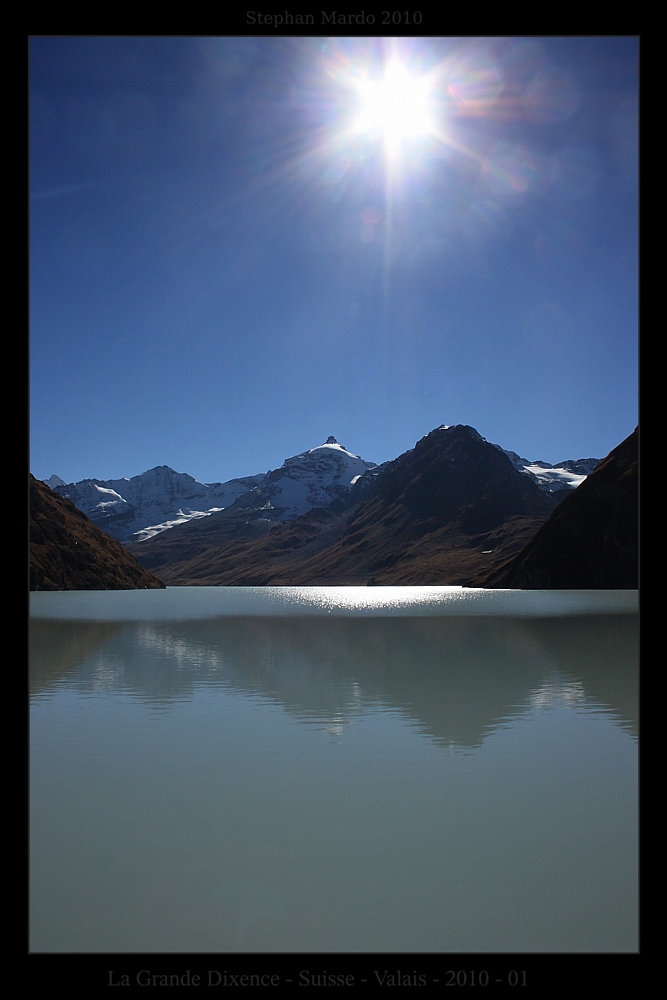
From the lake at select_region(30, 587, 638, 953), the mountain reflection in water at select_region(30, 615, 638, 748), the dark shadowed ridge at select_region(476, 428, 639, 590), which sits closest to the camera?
the lake at select_region(30, 587, 638, 953)

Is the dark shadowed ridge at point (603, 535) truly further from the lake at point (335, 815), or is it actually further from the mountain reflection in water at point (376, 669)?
the lake at point (335, 815)

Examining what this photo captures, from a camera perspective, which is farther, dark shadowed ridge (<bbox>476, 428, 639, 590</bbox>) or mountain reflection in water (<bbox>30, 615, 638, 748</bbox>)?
dark shadowed ridge (<bbox>476, 428, 639, 590</bbox>)

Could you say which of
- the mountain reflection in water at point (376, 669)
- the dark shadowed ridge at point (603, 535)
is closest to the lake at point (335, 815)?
the mountain reflection in water at point (376, 669)

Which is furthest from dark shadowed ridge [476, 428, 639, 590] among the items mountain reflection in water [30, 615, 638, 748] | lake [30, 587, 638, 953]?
lake [30, 587, 638, 953]

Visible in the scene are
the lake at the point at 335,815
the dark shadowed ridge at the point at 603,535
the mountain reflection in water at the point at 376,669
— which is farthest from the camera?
the dark shadowed ridge at the point at 603,535

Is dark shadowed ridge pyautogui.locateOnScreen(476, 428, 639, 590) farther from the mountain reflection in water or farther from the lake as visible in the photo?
the lake

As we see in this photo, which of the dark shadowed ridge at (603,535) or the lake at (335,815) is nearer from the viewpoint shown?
the lake at (335,815)

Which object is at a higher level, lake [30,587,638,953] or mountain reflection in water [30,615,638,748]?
lake [30,587,638,953]
